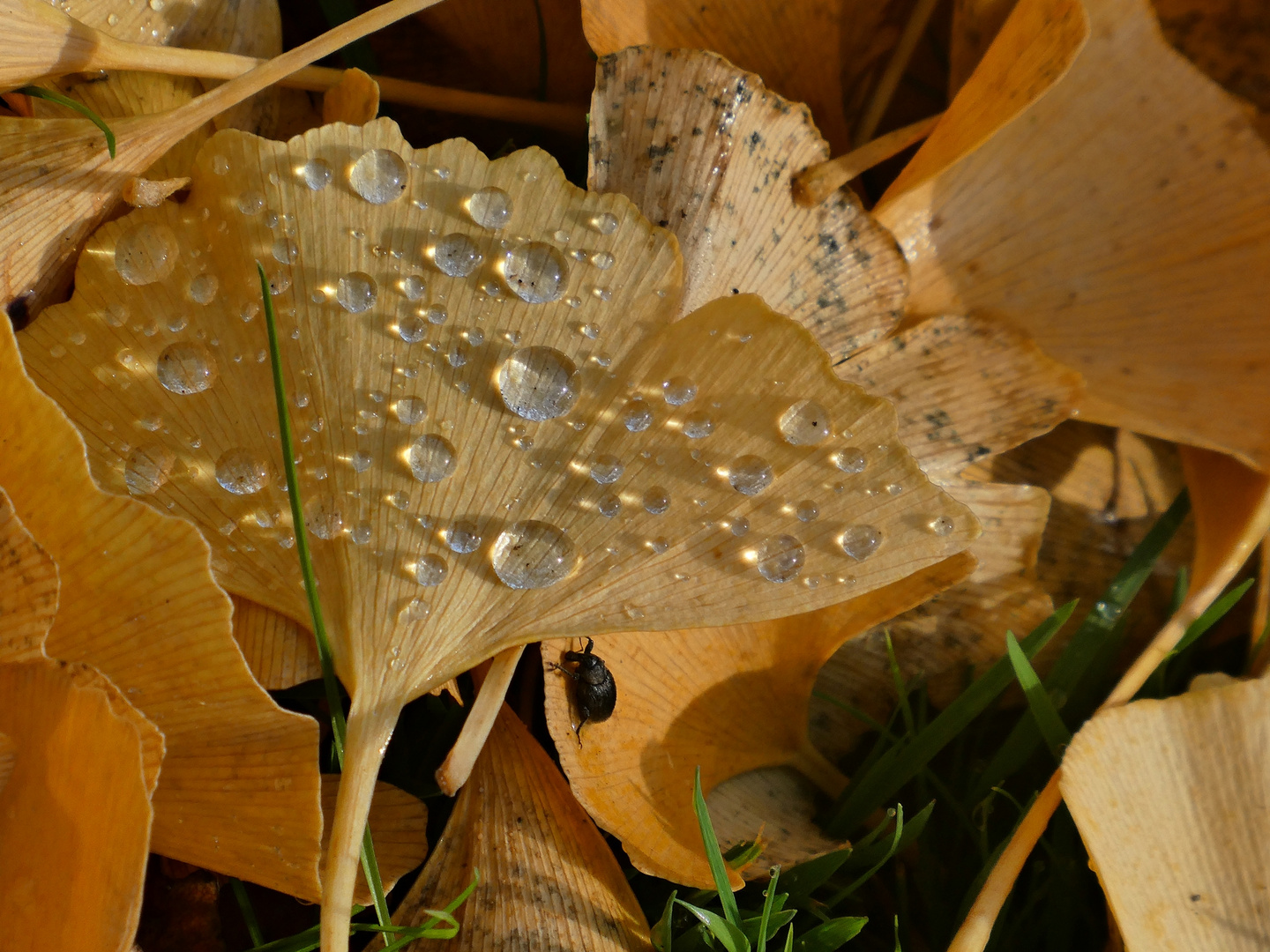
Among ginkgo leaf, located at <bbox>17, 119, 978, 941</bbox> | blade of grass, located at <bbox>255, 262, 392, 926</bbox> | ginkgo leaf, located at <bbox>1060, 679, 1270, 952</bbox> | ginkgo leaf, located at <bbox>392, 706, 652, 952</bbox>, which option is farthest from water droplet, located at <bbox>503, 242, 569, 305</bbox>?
ginkgo leaf, located at <bbox>1060, 679, 1270, 952</bbox>

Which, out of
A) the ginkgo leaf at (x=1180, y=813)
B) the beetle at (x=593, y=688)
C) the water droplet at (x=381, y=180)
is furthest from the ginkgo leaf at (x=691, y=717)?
the water droplet at (x=381, y=180)

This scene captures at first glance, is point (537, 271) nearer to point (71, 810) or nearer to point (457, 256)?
point (457, 256)

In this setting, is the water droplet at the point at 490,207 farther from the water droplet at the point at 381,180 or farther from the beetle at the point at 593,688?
the beetle at the point at 593,688

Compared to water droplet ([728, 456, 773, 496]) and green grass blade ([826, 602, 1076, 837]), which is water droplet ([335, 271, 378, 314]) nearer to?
water droplet ([728, 456, 773, 496])

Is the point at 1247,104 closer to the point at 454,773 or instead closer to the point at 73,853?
the point at 454,773

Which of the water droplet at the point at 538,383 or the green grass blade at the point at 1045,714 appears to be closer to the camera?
the water droplet at the point at 538,383

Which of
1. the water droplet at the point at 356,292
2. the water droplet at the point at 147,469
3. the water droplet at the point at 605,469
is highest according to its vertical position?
the water droplet at the point at 356,292

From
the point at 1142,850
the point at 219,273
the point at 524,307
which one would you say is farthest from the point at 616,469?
the point at 1142,850
